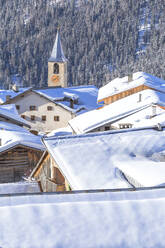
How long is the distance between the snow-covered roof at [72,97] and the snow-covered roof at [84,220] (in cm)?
4095

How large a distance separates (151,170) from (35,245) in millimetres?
5777

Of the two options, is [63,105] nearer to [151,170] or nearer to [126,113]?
Answer: [126,113]

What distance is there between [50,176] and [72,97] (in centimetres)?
3470

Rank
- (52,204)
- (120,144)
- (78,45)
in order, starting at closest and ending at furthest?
1. (52,204)
2. (120,144)
3. (78,45)

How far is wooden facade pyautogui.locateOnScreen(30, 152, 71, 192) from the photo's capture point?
13250 mm

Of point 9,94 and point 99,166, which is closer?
point 99,166

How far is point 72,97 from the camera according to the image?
49344 millimetres

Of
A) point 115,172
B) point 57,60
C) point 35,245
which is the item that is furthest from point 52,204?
point 57,60

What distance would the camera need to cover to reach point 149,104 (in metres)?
23.3

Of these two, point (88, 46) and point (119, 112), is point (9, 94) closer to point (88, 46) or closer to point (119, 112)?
point (119, 112)

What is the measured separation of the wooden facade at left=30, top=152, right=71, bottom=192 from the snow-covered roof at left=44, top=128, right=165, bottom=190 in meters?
1.30

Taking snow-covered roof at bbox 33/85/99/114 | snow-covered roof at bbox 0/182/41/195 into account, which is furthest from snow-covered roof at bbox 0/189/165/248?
snow-covered roof at bbox 33/85/99/114

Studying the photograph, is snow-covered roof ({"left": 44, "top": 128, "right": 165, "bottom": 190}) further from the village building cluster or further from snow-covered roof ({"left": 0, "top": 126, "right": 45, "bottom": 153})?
snow-covered roof ({"left": 0, "top": 126, "right": 45, "bottom": 153})

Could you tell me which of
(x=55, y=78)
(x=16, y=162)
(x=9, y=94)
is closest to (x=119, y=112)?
(x=16, y=162)
